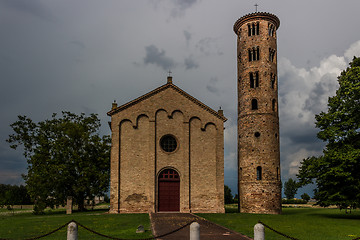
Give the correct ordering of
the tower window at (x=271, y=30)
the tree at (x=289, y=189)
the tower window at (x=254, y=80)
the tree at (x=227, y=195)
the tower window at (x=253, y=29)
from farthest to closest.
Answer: the tree at (x=289, y=189), the tree at (x=227, y=195), the tower window at (x=271, y=30), the tower window at (x=253, y=29), the tower window at (x=254, y=80)

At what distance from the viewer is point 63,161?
3456 centimetres

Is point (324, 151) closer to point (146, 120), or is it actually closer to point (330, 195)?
point (330, 195)

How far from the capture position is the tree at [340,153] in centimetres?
2436

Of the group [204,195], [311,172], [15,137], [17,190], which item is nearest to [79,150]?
[15,137]

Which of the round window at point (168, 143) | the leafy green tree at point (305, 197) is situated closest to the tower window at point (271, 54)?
the round window at point (168, 143)

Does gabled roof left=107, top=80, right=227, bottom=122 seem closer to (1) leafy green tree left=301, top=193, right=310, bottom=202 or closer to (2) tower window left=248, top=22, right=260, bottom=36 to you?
(2) tower window left=248, top=22, right=260, bottom=36

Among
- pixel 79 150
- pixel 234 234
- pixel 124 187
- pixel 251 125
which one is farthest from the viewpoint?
pixel 79 150

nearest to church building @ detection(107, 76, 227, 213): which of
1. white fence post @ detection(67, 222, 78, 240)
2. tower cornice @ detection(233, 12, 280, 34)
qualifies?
tower cornice @ detection(233, 12, 280, 34)

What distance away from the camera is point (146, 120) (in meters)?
30.5

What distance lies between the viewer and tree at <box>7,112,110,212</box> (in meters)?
33.5

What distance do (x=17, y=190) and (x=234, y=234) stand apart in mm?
68040

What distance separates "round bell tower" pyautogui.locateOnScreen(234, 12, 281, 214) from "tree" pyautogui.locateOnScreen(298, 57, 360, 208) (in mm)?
4029

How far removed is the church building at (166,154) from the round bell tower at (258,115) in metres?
2.55

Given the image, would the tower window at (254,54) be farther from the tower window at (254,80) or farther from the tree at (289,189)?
the tree at (289,189)
